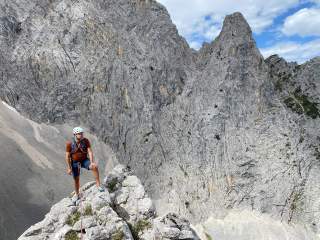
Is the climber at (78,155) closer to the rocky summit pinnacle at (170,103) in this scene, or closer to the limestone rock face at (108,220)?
the limestone rock face at (108,220)

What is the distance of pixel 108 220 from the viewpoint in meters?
18.3

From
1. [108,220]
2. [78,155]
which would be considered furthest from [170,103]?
[78,155]

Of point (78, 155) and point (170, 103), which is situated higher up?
point (170, 103)

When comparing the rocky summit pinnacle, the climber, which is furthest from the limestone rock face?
the rocky summit pinnacle

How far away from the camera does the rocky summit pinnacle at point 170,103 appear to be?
51.3 meters

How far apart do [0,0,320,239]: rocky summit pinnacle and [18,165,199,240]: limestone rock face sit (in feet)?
95.9

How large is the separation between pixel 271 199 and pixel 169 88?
22.2m

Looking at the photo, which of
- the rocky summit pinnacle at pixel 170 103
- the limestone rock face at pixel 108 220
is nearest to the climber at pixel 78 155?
the limestone rock face at pixel 108 220

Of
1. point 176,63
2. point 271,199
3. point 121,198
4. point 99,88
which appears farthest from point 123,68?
point 121,198

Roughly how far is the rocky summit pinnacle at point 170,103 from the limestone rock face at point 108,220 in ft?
95.9

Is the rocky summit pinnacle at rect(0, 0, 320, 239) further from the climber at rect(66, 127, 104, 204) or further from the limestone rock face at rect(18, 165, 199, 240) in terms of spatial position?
the climber at rect(66, 127, 104, 204)

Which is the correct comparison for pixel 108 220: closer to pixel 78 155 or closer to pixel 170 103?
pixel 78 155

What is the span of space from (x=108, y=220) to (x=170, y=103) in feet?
132

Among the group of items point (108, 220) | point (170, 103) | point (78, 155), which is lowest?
point (108, 220)
